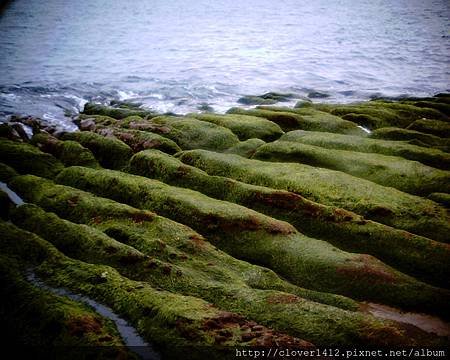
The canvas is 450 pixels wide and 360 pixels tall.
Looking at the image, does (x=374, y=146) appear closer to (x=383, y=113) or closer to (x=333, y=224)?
(x=383, y=113)

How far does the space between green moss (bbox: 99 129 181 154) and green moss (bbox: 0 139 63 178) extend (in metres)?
3.07

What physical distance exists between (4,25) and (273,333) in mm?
71412

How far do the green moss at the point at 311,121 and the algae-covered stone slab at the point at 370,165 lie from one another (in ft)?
11.5

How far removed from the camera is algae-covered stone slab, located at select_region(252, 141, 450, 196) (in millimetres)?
11383

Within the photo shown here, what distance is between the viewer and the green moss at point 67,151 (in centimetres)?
1431

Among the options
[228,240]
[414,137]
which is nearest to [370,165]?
[414,137]

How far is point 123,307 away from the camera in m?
6.84

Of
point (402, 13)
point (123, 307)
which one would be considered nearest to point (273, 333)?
point (123, 307)

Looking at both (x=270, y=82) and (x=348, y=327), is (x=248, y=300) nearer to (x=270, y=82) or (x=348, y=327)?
(x=348, y=327)

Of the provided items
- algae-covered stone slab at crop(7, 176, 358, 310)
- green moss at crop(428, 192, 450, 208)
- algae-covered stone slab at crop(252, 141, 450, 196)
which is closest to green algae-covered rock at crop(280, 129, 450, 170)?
algae-covered stone slab at crop(252, 141, 450, 196)

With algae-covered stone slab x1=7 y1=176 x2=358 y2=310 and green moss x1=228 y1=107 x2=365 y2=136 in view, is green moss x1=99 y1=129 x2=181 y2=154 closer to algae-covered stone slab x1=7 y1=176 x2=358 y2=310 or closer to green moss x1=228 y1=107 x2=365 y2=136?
algae-covered stone slab x1=7 y1=176 x2=358 y2=310

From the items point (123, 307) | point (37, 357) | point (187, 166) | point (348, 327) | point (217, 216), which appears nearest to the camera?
point (37, 357)

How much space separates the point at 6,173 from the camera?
1281cm

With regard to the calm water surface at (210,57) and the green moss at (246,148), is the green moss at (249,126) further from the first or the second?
the calm water surface at (210,57)
